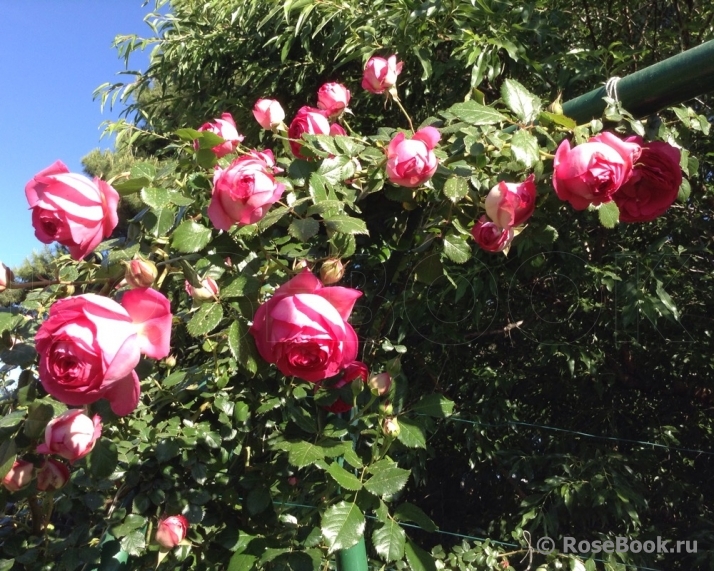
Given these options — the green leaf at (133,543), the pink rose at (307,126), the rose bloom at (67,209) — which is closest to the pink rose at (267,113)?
the pink rose at (307,126)

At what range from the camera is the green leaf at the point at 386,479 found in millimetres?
630

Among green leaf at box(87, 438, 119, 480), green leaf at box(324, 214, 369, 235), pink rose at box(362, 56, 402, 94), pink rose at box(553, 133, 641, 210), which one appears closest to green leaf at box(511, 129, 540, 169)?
pink rose at box(553, 133, 641, 210)

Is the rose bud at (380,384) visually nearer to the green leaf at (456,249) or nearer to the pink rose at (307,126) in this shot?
the green leaf at (456,249)

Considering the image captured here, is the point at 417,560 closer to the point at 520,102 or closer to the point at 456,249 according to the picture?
the point at 456,249

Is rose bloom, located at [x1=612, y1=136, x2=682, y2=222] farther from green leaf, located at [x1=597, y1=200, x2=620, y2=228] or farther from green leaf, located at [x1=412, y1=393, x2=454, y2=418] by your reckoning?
green leaf, located at [x1=412, y1=393, x2=454, y2=418]

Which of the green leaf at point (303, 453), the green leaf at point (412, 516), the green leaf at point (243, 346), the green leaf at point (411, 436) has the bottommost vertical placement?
the green leaf at point (412, 516)

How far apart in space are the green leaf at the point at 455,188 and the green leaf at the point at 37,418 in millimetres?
460

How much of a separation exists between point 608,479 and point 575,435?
220 millimetres

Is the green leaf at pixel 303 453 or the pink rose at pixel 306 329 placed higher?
the pink rose at pixel 306 329

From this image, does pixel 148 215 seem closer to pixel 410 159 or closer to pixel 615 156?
pixel 410 159

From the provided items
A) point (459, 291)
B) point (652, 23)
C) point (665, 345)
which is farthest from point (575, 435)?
point (652, 23)

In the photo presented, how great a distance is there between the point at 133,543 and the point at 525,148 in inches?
25.4

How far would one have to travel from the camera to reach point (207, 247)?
0.62m

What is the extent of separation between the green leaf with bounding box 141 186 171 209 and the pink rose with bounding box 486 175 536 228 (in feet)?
1.12
